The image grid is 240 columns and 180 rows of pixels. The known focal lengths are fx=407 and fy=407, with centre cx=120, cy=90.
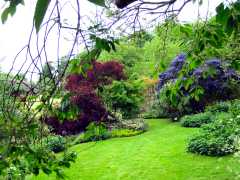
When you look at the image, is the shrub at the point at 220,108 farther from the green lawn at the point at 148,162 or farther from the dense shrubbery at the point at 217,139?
the dense shrubbery at the point at 217,139

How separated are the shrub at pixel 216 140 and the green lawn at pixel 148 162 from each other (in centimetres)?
17

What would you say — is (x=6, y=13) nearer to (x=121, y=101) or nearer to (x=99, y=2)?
(x=99, y=2)

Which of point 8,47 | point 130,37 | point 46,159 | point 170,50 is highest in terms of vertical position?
point 170,50

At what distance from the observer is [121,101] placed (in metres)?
12.9

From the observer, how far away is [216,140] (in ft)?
23.7

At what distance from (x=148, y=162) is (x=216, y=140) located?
127cm

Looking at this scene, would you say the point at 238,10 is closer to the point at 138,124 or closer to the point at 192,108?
the point at 138,124

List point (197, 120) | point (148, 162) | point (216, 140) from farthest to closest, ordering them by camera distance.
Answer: point (197, 120) < point (148, 162) < point (216, 140)

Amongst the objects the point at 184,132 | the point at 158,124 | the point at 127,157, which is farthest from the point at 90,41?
the point at 158,124

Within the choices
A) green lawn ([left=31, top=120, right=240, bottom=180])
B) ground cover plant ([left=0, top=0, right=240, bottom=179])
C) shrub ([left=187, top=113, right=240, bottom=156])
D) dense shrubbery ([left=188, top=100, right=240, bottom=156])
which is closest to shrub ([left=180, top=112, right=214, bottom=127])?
ground cover plant ([left=0, top=0, right=240, bottom=179])

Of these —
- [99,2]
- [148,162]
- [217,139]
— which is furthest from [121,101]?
[99,2]

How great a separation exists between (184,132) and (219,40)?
8.01 meters

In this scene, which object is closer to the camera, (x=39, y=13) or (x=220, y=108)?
(x=39, y=13)

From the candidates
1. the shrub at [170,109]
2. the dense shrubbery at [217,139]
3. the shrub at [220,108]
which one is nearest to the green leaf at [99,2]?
the dense shrubbery at [217,139]
